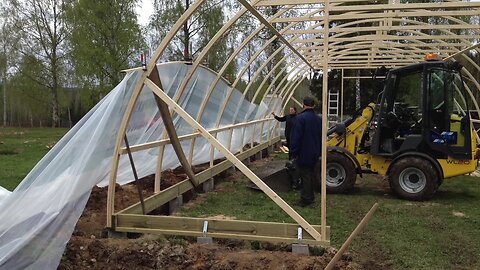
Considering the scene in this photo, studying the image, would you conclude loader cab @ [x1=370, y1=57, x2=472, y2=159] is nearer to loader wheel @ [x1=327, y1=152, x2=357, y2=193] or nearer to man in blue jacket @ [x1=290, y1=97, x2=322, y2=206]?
loader wheel @ [x1=327, y1=152, x2=357, y2=193]

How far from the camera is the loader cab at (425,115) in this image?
7.74 m

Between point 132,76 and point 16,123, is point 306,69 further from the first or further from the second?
point 16,123

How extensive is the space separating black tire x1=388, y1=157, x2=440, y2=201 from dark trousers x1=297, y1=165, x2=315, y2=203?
1567 millimetres

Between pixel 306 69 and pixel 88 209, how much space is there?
9.58m

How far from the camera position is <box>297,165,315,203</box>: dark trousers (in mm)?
6996

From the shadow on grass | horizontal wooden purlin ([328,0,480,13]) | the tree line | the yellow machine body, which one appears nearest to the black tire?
the yellow machine body

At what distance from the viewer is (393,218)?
21.7 feet

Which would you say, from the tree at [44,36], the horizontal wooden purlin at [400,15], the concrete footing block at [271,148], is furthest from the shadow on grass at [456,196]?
the tree at [44,36]

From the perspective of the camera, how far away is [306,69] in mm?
14375

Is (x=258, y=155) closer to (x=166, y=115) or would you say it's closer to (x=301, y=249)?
(x=166, y=115)

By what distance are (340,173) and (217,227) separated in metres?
3.84

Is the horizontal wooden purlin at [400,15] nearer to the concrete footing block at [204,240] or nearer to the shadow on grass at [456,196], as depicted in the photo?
the shadow on grass at [456,196]

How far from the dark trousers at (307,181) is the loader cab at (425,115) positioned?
160 centimetres

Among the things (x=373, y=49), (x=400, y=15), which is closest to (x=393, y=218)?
(x=400, y=15)
